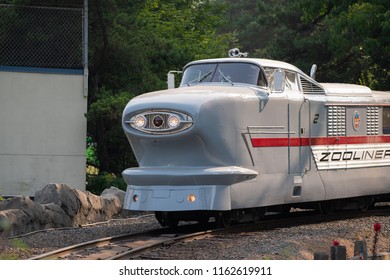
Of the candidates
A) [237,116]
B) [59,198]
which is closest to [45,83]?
[59,198]

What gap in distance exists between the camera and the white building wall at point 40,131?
23500 millimetres

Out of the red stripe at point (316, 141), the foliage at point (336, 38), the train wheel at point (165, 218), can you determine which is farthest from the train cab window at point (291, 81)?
the foliage at point (336, 38)

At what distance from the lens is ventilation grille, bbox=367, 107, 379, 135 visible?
55.2ft

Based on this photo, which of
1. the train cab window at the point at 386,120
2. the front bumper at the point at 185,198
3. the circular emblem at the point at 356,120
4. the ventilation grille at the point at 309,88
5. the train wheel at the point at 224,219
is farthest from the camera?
the train cab window at the point at 386,120

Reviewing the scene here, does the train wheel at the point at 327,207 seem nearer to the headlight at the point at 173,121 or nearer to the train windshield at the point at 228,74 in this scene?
the train windshield at the point at 228,74

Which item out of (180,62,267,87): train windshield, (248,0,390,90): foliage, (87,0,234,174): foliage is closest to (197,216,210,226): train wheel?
(180,62,267,87): train windshield

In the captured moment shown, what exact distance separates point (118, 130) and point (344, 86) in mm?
10532

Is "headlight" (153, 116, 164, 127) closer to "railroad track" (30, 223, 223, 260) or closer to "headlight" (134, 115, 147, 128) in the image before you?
"headlight" (134, 115, 147, 128)

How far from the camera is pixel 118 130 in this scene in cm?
2609

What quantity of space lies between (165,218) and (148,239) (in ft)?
4.86

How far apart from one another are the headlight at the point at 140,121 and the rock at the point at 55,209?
2.62 m

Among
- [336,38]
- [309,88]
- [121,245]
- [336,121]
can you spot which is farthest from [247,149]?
[336,38]
